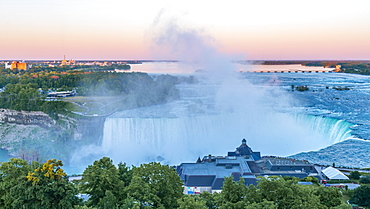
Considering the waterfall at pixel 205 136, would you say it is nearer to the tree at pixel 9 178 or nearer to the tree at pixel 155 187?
the tree at pixel 155 187

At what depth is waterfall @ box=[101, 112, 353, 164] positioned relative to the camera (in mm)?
38188

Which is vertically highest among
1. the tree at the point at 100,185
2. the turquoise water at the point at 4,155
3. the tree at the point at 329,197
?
the tree at the point at 100,185

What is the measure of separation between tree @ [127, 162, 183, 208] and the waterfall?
20.1 meters

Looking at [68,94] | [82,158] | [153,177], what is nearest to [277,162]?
[153,177]

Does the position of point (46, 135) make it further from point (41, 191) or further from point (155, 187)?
point (155, 187)

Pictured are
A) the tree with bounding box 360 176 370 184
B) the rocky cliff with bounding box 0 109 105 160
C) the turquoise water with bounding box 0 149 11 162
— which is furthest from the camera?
the rocky cliff with bounding box 0 109 105 160

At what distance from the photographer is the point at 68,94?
64062 mm

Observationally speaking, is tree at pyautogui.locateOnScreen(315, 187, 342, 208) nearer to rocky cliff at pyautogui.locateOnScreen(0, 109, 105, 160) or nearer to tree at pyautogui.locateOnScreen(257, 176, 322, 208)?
tree at pyautogui.locateOnScreen(257, 176, 322, 208)

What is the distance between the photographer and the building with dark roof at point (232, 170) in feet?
77.4

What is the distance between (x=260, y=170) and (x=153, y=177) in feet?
47.5

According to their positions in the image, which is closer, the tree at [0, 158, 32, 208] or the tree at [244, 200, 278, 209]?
the tree at [244, 200, 278, 209]

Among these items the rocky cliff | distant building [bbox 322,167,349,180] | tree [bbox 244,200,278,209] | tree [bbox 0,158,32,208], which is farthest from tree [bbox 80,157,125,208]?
the rocky cliff

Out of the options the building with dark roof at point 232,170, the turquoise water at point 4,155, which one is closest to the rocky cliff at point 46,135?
the turquoise water at point 4,155

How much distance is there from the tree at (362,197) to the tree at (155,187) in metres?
11.0
